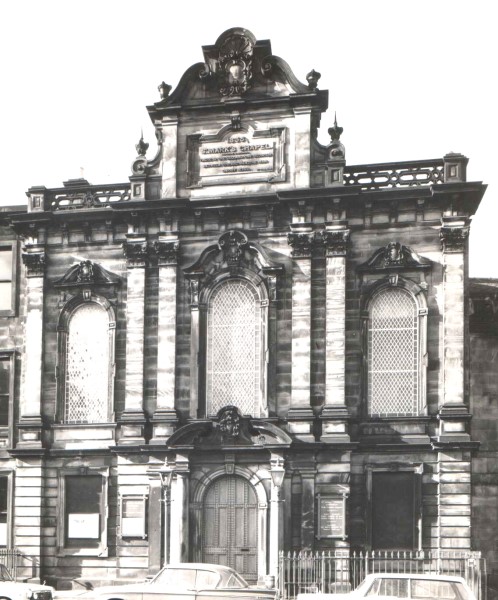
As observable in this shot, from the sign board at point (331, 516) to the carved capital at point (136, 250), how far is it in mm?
7934

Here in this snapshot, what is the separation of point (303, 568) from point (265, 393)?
4489 mm

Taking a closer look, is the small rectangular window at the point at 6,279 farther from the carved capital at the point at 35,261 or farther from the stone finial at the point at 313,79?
the stone finial at the point at 313,79

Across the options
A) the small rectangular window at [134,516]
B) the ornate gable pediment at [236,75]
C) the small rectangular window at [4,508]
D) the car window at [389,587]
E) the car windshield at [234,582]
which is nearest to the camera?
the car window at [389,587]

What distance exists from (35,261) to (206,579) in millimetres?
12429

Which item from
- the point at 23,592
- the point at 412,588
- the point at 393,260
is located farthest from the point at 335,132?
the point at 23,592

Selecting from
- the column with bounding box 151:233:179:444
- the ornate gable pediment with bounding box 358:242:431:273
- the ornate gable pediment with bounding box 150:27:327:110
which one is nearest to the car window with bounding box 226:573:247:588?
the column with bounding box 151:233:179:444

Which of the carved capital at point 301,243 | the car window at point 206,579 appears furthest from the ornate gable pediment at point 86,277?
the car window at point 206,579

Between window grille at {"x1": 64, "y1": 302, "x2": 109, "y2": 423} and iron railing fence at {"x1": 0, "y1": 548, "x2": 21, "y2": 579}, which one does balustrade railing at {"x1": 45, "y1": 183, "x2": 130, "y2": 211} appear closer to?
window grille at {"x1": 64, "y1": 302, "x2": 109, "y2": 423}

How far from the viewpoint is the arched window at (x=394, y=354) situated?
28.3 m

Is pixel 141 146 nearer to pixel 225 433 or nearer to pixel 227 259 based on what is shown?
pixel 227 259

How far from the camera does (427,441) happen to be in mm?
27781

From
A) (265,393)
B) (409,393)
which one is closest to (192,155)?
(265,393)

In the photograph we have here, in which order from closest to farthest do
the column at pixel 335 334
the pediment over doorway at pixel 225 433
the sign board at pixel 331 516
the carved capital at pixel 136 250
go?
the sign board at pixel 331 516 < the column at pixel 335 334 < the pediment over doorway at pixel 225 433 < the carved capital at pixel 136 250

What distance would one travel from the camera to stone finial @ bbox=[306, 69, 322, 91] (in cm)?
2958
